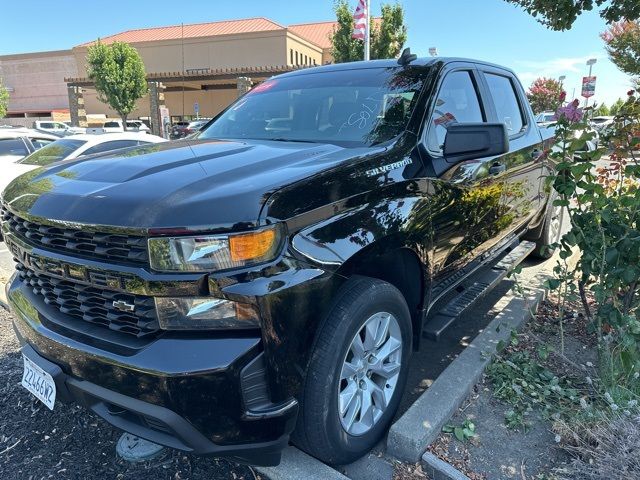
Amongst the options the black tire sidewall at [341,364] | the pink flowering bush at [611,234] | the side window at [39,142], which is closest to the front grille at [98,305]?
the black tire sidewall at [341,364]

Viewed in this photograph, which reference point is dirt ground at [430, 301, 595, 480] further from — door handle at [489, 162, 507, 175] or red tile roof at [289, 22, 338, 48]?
red tile roof at [289, 22, 338, 48]

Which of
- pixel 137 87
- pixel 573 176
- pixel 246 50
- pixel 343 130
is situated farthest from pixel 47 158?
pixel 246 50

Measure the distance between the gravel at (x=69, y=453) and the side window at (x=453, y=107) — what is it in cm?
202

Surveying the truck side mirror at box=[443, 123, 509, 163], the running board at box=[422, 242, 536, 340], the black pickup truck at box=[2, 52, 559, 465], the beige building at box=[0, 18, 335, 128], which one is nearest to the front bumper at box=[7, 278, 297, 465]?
the black pickup truck at box=[2, 52, 559, 465]

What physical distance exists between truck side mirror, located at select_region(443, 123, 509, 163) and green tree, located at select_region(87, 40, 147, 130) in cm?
3288

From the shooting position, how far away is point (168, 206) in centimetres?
169

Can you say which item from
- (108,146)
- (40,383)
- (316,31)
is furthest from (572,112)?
(316,31)

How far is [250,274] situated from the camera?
166cm

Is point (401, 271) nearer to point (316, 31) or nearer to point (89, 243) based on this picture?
point (89, 243)

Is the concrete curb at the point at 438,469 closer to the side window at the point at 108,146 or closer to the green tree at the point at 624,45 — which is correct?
the side window at the point at 108,146

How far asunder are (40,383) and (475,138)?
7.73 feet

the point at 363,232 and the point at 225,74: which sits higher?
the point at 225,74

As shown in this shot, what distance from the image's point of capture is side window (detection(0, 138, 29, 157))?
829cm

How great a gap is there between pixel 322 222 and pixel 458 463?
133cm
